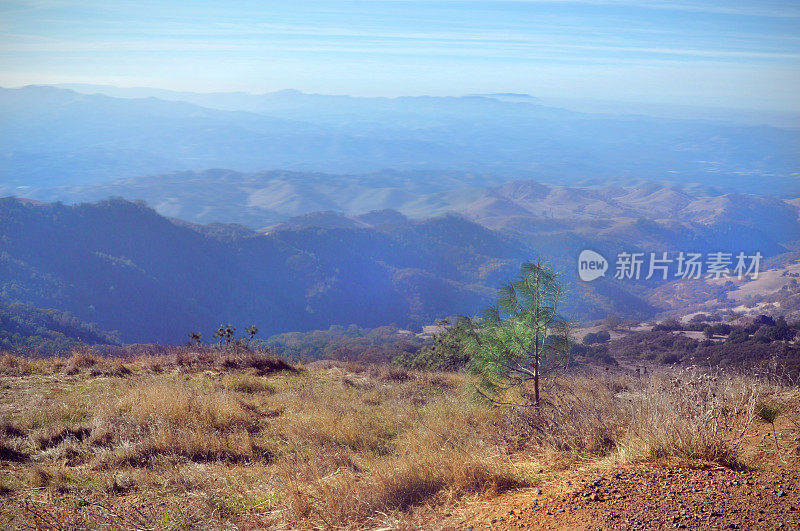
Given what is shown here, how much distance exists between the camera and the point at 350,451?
14.2ft

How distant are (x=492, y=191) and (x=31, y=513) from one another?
608ft

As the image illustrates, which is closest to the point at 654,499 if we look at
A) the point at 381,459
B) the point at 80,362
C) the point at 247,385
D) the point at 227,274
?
the point at 381,459

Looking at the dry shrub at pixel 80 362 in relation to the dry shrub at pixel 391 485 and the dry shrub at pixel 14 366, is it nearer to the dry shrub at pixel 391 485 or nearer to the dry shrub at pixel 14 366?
the dry shrub at pixel 14 366

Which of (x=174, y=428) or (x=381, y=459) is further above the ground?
(x=381, y=459)

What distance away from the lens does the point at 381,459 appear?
396cm

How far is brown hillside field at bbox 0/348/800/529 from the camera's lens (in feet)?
9.05

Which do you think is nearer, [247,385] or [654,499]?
[654,499]

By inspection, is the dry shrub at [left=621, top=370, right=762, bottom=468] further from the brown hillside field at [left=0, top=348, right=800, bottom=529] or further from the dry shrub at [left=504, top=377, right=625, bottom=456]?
the dry shrub at [left=504, top=377, right=625, bottom=456]

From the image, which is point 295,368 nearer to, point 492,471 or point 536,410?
point 536,410

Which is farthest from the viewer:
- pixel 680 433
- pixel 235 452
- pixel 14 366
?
pixel 14 366

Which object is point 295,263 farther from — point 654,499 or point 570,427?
point 654,499

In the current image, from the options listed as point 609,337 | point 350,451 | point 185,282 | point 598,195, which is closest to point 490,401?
point 350,451

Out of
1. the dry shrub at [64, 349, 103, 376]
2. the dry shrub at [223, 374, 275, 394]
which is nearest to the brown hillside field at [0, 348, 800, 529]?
the dry shrub at [223, 374, 275, 394]

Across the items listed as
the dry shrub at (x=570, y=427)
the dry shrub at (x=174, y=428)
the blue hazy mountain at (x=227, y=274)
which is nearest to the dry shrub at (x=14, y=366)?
the dry shrub at (x=174, y=428)
